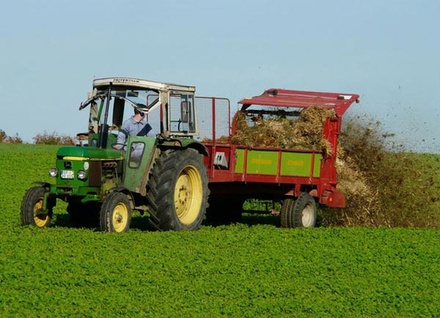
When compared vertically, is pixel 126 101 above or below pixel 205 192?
above

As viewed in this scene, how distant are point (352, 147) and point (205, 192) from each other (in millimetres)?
4334

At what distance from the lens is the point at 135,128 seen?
1439cm

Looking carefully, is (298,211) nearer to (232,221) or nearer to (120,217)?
(232,221)

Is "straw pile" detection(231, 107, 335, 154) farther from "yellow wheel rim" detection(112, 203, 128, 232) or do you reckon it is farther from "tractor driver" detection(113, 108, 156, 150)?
"yellow wheel rim" detection(112, 203, 128, 232)

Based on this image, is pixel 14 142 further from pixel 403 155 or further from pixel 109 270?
pixel 109 270

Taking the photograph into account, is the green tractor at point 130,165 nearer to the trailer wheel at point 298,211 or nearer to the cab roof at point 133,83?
the cab roof at point 133,83

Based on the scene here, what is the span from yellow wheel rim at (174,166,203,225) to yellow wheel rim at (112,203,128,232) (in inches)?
40.8

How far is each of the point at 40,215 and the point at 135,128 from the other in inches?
74.1

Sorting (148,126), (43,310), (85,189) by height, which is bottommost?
(43,310)

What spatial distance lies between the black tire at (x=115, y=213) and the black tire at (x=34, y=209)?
111 centimetres

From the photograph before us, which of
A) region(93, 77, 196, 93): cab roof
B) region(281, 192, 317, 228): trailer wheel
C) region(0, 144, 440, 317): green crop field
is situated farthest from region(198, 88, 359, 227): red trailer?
region(93, 77, 196, 93): cab roof

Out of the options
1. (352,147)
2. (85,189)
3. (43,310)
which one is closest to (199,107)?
(85,189)

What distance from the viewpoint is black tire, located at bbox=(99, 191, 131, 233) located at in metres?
13.6

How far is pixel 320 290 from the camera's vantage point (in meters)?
10.5
